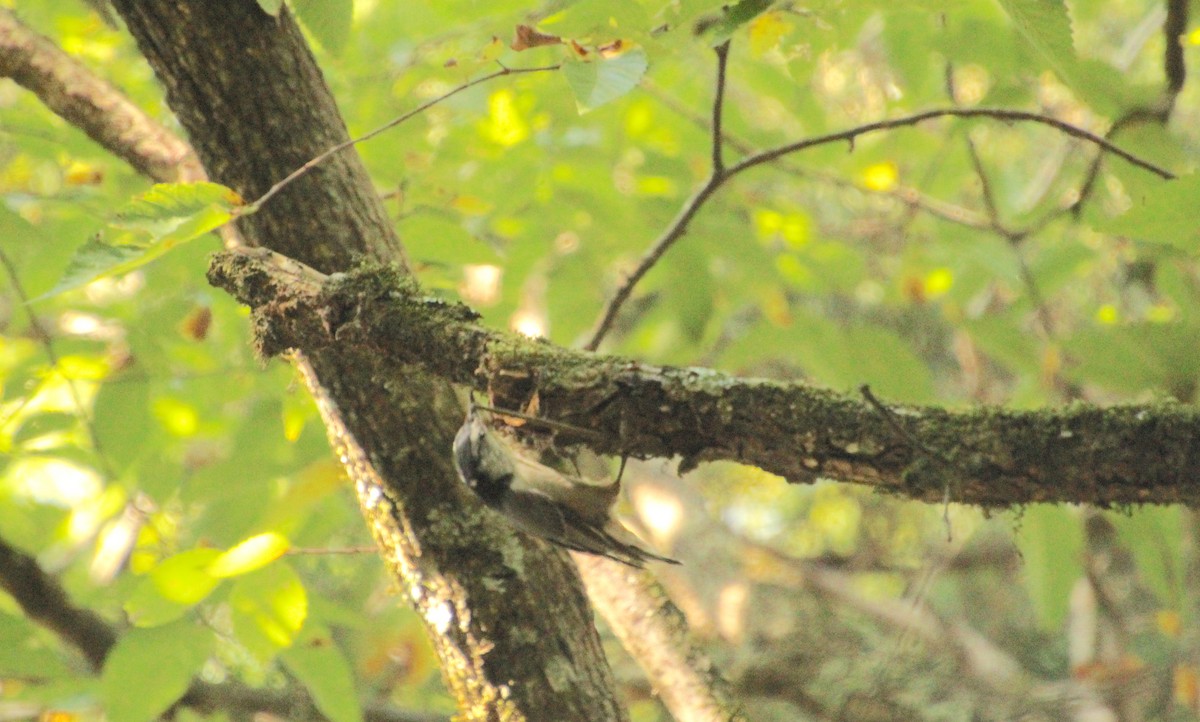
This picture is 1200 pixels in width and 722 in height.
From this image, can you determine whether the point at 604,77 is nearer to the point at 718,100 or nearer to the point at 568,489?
the point at 718,100

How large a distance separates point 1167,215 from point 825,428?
41cm

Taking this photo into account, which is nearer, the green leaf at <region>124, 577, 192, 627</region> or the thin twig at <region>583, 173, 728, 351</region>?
the green leaf at <region>124, 577, 192, 627</region>

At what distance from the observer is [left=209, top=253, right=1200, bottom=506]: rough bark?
892mm

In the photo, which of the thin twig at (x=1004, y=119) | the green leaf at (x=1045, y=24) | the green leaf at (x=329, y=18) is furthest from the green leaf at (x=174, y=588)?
the green leaf at (x=1045, y=24)

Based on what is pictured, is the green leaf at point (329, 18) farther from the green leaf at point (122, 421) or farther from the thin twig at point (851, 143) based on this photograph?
the green leaf at point (122, 421)

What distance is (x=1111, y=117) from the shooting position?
1.49 m

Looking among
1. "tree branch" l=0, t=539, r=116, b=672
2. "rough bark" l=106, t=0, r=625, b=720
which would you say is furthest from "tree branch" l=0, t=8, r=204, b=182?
"tree branch" l=0, t=539, r=116, b=672

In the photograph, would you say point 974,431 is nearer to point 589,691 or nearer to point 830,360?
point 589,691

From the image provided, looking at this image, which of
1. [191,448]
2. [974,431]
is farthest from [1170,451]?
[191,448]

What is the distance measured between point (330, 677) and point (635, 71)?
1.10 metres

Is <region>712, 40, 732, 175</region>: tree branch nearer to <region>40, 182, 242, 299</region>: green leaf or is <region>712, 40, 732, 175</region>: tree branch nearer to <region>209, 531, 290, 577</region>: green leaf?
<region>40, 182, 242, 299</region>: green leaf

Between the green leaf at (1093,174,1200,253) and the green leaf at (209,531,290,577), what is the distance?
105 cm

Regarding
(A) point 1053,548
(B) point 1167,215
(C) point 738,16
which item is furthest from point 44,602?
(B) point 1167,215

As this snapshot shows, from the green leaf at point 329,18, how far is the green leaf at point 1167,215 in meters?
0.90
